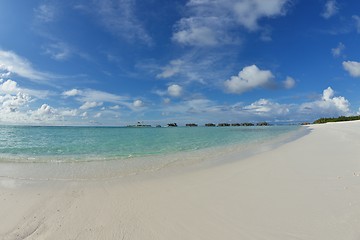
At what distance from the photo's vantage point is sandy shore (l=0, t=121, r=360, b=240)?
3842 millimetres

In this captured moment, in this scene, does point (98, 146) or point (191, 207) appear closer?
point (191, 207)

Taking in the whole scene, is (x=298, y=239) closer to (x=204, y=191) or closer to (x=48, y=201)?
(x=204, y=191)

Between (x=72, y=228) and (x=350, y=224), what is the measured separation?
5.08 meters

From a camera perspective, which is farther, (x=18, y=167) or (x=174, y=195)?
(x=18, y=167)

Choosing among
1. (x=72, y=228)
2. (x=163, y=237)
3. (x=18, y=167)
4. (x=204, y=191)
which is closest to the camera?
(x=163, y=237)

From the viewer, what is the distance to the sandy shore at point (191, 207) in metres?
3.84

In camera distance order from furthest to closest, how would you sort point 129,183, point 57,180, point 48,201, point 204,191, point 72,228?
point 57,180 → point 129,183 → point 204,191 → point 48,201 → point 72,228

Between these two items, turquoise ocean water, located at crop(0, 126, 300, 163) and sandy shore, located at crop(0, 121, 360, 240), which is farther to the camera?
turquoise ocean water, located at crop(0, 126, 300, 163)

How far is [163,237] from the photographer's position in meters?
3.73

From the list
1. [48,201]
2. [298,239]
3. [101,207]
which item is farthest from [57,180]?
[298,239]

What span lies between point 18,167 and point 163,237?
9.88m

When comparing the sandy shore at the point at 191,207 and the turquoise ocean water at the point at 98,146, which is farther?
the turquoise ocean water at the point at 98,146

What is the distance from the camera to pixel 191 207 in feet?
16.2

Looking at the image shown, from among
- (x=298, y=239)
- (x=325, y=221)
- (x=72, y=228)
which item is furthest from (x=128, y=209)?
(x=325, y=221)
